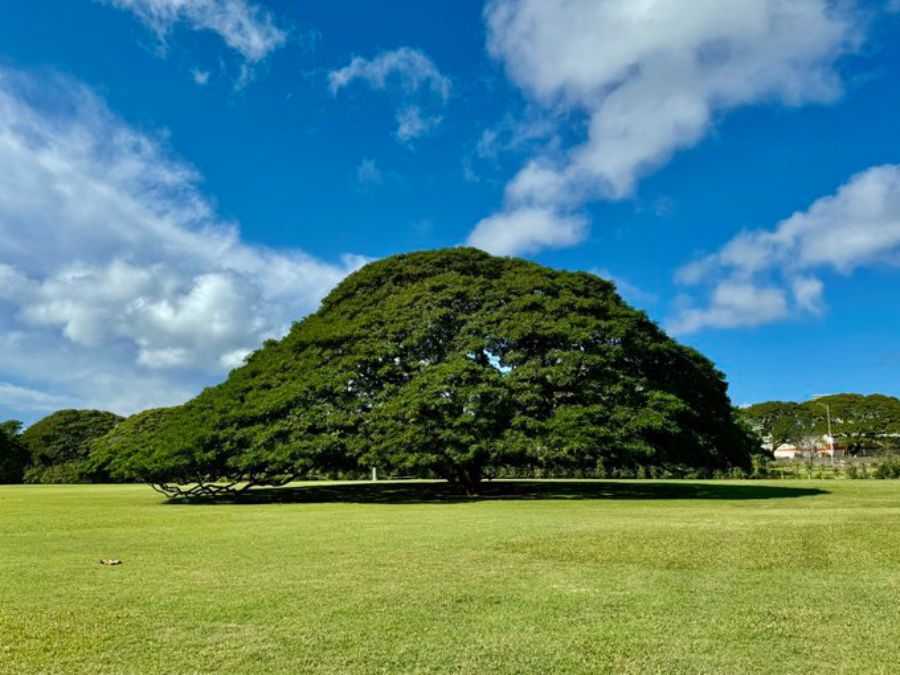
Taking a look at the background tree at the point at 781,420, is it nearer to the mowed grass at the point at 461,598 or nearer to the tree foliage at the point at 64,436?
the tree foliage at the point at 64,436

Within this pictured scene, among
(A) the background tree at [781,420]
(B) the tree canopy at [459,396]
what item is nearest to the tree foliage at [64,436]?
(B) the tree canopy at [459,396]

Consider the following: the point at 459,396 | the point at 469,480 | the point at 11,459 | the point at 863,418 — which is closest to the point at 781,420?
the point at 863,418

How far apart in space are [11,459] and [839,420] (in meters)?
94.7

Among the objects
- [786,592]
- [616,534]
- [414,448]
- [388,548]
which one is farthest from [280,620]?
[414,448]

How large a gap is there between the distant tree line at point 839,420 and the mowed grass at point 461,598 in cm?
7369

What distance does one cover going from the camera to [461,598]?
7273 mm

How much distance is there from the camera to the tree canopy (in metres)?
22.7

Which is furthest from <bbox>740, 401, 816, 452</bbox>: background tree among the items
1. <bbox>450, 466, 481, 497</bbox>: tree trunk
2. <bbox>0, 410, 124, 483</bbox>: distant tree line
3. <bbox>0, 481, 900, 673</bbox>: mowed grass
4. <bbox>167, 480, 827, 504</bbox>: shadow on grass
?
<bbox>0, 481, 900, 673</bbox>: mowed grass

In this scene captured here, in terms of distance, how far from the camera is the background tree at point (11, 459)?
69938 mm

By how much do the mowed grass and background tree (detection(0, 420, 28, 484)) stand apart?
66971 mm

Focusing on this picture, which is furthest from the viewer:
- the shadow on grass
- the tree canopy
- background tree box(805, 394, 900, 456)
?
background tree box(805, 394, 900, 456)

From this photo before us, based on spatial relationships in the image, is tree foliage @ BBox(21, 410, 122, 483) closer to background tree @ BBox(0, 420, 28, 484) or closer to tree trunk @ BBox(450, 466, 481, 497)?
background tree @ BBox(0, 420, 28, 484)

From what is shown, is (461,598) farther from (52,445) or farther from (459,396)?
(52,445)

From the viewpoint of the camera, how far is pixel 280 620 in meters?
6.39
